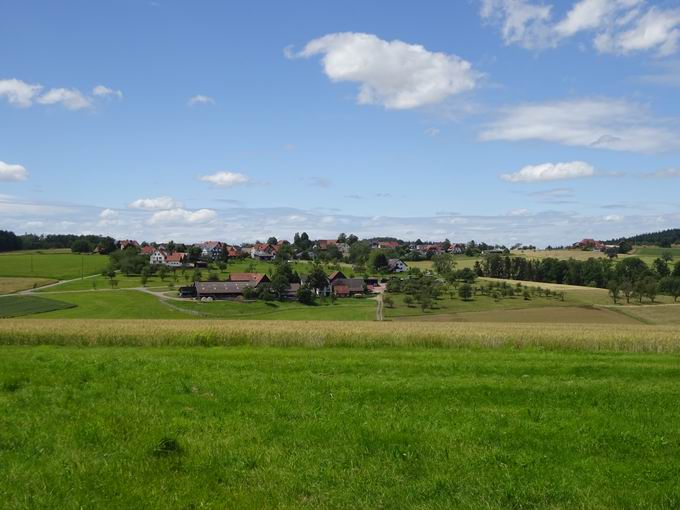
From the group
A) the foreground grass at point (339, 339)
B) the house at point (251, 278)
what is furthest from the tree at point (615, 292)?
the foreground grass at point (339, 339)

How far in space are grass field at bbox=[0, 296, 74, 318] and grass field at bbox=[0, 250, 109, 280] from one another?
4015 cm

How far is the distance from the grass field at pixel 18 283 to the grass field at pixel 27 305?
1790 cm

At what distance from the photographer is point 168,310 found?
98375 mm

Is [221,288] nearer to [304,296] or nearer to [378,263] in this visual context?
[304,296]

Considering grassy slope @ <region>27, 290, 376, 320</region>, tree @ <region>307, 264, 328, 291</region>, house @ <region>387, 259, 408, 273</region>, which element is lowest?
grassy slope @ <region>27, 290, 376, 320</region>

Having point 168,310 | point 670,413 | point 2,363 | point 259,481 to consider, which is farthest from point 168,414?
point 168,310

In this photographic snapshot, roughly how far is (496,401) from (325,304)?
342 ft

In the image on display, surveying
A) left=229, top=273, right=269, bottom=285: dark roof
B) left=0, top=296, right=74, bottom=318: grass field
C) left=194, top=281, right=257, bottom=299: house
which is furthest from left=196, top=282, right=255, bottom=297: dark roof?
left=0, top=296, right=74, bottom=318: grass field

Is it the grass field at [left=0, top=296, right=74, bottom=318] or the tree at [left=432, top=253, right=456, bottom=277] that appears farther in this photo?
the tree at [left=432, top=253, right=456, bottom=277]

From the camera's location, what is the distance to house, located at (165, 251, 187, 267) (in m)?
174

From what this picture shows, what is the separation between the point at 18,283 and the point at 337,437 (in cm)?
12814

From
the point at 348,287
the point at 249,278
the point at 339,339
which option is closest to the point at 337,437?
the point at 339,339

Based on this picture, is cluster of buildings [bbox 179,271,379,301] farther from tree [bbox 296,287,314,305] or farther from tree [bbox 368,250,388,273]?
tree [bbox 368,250,388,273]

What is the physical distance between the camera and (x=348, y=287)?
131875 mm
